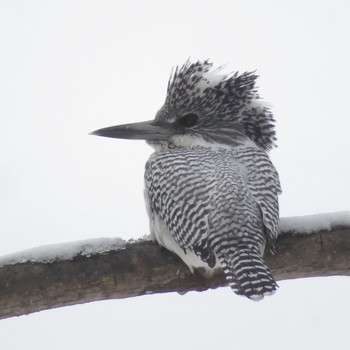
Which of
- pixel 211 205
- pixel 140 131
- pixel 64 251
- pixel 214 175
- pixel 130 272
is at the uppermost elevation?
pixel 140 131

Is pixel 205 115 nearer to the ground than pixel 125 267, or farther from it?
farther from it

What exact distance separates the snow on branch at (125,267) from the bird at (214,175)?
10cm

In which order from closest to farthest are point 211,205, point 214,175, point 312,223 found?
point 211,205, point 214,175, point 312,223

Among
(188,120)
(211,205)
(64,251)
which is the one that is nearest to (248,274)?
(211,205)

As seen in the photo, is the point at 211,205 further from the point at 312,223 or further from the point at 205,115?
the point at 205,115

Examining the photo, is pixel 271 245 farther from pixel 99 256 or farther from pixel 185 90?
pixel 185 90

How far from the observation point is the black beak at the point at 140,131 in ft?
13.7

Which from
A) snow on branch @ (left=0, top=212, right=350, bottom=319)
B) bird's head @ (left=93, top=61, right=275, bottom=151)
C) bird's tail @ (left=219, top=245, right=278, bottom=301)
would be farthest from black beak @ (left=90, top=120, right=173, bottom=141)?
bird's tail @ (left=219, top=245, right=278, bottom=301)

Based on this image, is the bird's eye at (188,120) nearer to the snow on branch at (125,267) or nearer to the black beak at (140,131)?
the black beak at (140,131)

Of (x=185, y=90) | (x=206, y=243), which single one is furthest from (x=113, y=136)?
(x=206, y=243)

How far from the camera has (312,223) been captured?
3840mm

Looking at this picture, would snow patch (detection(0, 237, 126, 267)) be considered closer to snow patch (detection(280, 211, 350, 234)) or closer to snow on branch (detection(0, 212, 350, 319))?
snow on branch (detection(0, 212, 350, 319))

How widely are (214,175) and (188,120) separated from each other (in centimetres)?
79

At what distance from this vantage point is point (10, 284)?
11.5ft
